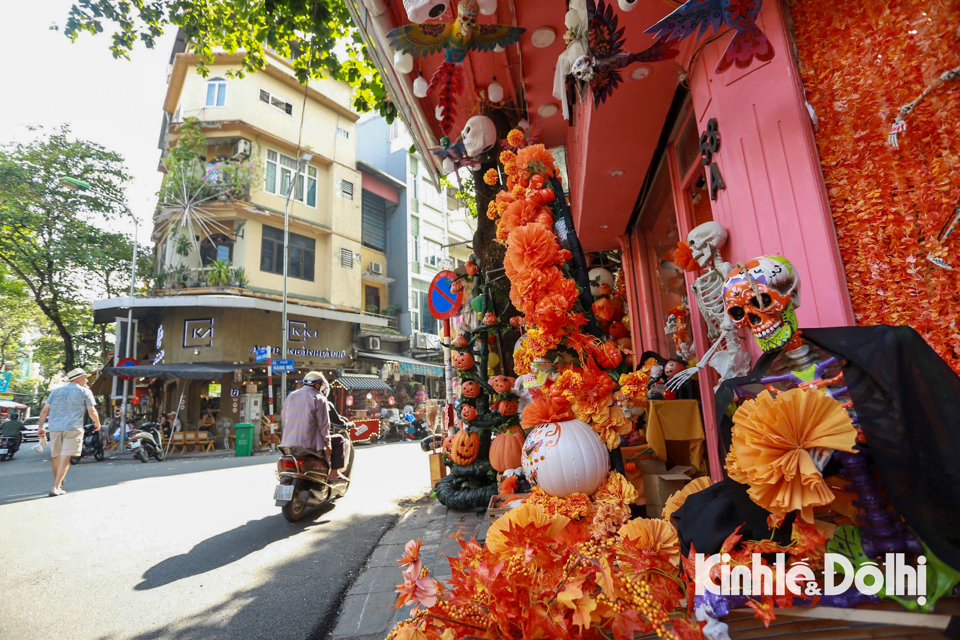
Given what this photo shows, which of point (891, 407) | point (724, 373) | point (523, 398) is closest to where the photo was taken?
point (891, 407)

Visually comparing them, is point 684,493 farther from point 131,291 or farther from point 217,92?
point 217,92

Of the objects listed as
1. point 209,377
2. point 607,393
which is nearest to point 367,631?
point 607,393

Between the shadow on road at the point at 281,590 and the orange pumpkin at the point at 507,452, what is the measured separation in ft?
4.60

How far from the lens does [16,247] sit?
16.8 meters

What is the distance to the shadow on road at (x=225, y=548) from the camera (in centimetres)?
352

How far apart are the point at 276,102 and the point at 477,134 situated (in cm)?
1751

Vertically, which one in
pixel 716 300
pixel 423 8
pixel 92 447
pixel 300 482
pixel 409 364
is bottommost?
pixel 300 482

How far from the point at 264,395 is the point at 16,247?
10783mm

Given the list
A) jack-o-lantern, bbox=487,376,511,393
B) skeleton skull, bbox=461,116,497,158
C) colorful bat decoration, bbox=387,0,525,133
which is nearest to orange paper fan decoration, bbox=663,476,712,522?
jack-o-lantern, bbox=487,376,511,393

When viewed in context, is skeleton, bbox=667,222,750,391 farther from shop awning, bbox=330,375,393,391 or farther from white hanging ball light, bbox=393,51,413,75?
shop awning, bbox=330,375,393,391

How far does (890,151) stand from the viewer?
5.32 feet

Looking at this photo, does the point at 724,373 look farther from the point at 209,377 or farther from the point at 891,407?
the point at 209,377

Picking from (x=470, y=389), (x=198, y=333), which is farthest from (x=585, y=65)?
(x=198, y=333)

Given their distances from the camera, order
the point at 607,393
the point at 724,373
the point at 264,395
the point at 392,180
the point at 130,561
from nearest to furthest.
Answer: the point at 724,373, the point at 607,393, the point at 130,561, the point at 264,395, the point at 392,180
